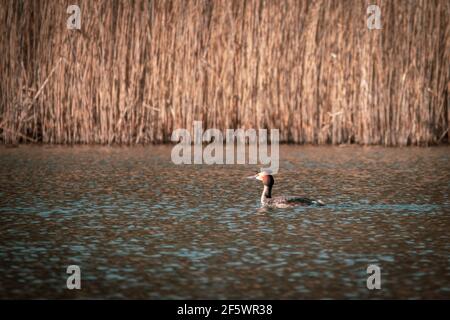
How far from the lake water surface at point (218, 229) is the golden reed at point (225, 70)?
166cm

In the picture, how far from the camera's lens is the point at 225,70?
560 inches

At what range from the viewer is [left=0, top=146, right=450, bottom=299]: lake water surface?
5852 mm

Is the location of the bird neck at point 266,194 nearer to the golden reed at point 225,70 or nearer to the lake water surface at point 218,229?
the lake water surface at point 218,229

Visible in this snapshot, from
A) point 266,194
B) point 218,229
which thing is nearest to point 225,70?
point 266,194

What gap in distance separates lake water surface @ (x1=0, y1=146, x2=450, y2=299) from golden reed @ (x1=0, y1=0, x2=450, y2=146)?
1.66 meters

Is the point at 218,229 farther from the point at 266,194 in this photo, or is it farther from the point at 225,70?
the point at 225,70

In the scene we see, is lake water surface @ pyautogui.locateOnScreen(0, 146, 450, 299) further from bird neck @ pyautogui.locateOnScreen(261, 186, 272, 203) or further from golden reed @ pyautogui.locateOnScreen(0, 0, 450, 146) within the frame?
golden reed @ pyautogui.locateOnScreen(0, 0, 450, 146)

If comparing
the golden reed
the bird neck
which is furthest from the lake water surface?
the golden reed

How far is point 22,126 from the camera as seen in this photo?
46.4 feet

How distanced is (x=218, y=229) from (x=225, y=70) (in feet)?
22.4

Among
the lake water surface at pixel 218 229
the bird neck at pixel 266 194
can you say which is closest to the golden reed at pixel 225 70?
the lake water surface at pixel 218 229

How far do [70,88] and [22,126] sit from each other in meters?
0.96

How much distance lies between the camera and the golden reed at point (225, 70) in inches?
551

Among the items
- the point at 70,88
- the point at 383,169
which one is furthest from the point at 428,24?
the point at 70,88
